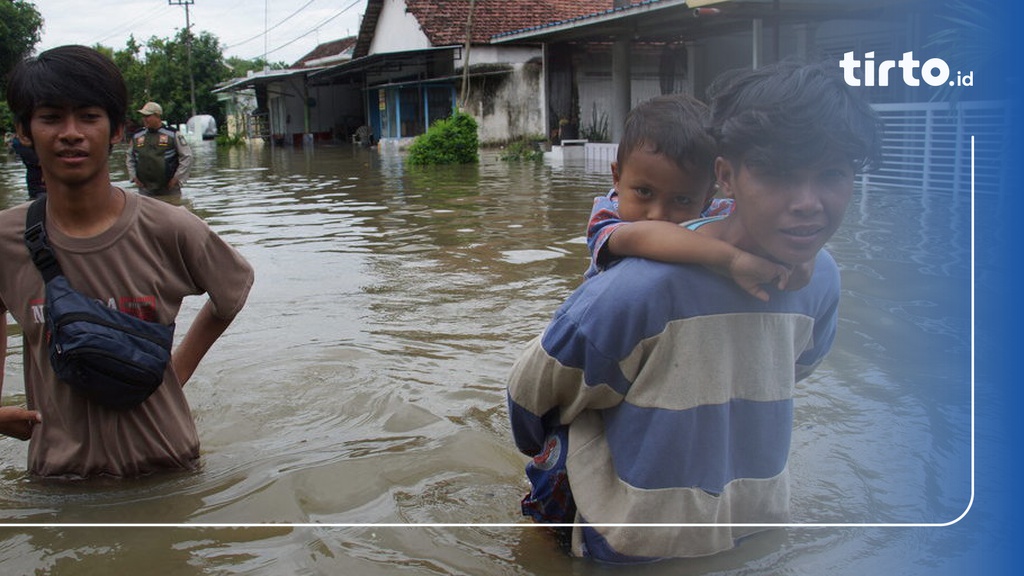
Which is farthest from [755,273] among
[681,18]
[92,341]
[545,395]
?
[681,18]

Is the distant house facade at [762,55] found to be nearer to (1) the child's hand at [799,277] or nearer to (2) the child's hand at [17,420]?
(1) the child's hand at [799,277]

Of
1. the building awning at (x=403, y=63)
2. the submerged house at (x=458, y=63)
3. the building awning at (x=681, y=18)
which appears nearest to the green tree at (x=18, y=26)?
the building awning at (x=681, y=18)

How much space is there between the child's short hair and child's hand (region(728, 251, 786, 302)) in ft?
1.01

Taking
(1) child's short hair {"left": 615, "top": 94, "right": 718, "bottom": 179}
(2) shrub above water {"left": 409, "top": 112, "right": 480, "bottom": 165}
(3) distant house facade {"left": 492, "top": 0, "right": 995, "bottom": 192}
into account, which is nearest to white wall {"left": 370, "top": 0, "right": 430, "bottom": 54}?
(3) distant house facade {"left": 492, "top": 0, "right": 995, "bottom": 192}

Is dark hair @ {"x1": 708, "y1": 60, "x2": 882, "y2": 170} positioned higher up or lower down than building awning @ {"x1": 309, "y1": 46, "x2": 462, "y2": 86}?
lower down

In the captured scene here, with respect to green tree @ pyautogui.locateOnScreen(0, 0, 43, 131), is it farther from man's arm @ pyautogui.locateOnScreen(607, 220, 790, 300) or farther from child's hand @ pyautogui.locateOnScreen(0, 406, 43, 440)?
man's arm @ pyautogui.locateOnScreen(607, 220, 790, 300)

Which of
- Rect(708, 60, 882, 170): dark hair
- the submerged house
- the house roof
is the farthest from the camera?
the house roof

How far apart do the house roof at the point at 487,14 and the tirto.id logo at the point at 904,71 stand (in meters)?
23.7

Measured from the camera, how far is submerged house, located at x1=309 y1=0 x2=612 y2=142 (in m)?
24.4

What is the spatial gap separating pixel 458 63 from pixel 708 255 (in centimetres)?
2459

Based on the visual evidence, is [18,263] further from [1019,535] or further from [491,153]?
[491,153]

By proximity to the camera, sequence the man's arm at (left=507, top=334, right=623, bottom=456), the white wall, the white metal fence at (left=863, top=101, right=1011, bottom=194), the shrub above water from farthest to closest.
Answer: the white wall → the shrub above water → the white metal fence at (left=863, top=101, right=1011, bottom=194) → the man's arm at (left=507, top=334, right=623, bottom=456)

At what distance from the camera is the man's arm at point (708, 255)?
1.63 meters

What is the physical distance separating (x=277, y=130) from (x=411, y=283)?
116 feet
